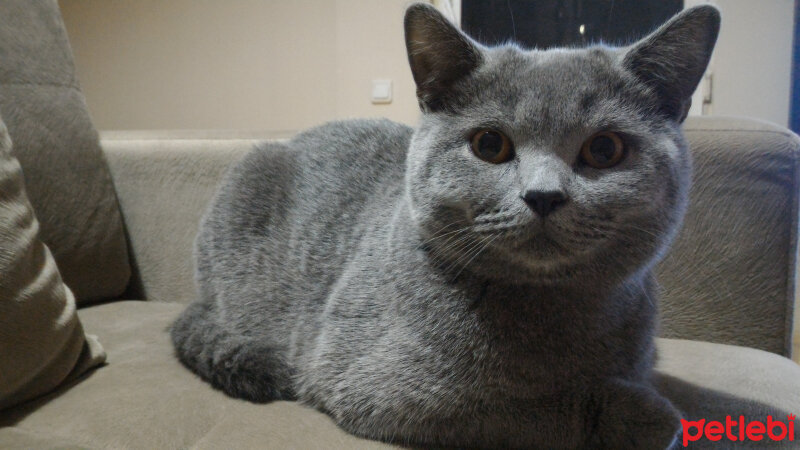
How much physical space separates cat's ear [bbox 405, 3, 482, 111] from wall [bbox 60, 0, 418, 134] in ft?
4.84

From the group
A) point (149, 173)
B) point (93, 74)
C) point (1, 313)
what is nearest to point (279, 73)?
point (93, 74)

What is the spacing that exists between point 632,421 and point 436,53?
1.61 ft

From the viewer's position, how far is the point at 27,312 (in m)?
0.82

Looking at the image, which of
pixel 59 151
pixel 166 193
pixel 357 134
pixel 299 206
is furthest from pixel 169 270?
pixel 357 134

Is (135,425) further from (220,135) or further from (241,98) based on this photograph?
(241,98)

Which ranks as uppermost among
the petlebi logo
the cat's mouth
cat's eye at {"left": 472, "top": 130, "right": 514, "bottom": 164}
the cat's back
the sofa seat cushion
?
cat's eye at {"left": 472, "top": 130, "right": 514, "bottom": 164}

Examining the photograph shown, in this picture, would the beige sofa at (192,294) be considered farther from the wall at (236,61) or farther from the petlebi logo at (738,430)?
the wall at (236,61)

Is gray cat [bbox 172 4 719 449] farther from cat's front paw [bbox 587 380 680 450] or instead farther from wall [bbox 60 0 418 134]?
wall [bbox 60 0 418 134]

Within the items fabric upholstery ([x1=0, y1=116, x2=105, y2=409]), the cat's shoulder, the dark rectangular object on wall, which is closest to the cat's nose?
the cat's shoulder

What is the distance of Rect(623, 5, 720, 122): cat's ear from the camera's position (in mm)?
664

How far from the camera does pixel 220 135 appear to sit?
1390mm

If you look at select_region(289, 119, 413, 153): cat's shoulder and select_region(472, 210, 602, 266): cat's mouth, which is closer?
select_region(472, 210, 602, 266): cat's mouth

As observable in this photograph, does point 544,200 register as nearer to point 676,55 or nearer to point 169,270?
point 676,55

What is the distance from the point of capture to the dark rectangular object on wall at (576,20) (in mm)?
1927
